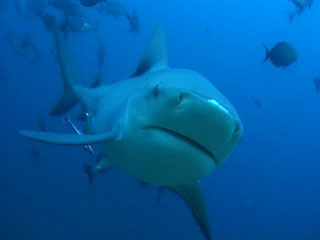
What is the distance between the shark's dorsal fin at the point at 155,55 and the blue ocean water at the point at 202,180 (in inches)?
39.8

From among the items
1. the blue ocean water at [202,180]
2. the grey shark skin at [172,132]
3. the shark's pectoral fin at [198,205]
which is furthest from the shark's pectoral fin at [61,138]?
the blue ocean water at [202,180]

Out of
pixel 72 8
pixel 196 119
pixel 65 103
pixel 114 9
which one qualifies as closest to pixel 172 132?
pixel 196 119

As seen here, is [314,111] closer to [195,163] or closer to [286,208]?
[286,208]

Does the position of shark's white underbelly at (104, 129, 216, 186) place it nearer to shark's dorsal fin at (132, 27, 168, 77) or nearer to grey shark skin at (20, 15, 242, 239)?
grey shark skin at (20, 15, 242, 239)

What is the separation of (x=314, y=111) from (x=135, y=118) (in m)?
25.0

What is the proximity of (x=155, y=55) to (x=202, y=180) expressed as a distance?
445 inches

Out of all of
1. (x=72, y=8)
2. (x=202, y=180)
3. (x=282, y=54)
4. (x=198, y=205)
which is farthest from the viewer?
(x=202, y=180)

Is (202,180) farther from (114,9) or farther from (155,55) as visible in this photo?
(155,55)

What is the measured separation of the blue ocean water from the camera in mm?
12508

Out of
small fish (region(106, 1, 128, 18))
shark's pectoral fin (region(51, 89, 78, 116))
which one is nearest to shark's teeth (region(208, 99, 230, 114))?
shark's pectoral fin (region(51, 89, 78, 116))

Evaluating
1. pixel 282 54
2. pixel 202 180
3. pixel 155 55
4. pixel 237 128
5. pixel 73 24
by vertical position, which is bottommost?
pixel 202 180

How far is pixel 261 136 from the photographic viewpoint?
1952cm

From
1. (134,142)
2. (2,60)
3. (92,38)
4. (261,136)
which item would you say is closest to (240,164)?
(261,136)

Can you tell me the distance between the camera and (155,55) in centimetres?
343
